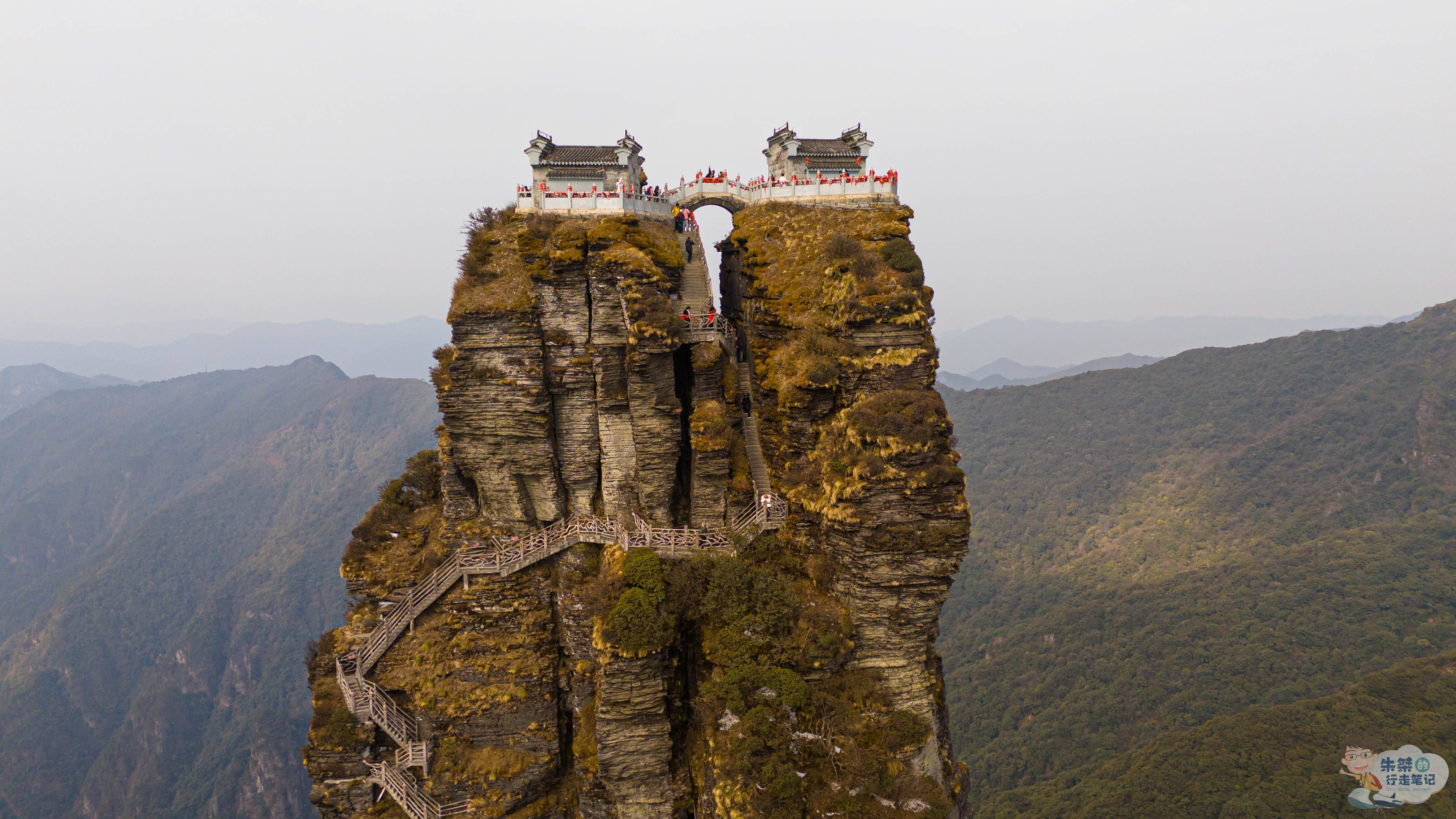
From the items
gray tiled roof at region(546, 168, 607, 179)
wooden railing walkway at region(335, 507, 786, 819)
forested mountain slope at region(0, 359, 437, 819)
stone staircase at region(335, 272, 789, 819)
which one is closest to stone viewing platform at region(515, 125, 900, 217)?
gray tiled roof at region(546, 168, 607, 179)

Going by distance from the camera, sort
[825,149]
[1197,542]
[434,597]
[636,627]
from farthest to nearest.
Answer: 1. [1197,542]
2. [825,149]
3. [434,597]
4. [636,627]

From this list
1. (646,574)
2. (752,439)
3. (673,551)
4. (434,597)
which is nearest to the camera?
(646,574)

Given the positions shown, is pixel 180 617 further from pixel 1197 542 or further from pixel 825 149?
pixel 1197 542

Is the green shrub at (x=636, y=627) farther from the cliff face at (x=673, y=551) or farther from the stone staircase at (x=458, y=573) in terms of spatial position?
the stone staircase at (x=458, y=573)

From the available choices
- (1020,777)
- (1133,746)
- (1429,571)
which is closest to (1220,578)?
(1429,571)

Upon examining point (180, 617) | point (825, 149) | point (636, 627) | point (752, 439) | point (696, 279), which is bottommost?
point (180, 617)

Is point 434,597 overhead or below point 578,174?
below

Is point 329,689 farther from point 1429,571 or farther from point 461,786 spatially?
point 1429,571

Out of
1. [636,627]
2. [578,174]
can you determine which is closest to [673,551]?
[636,627]
